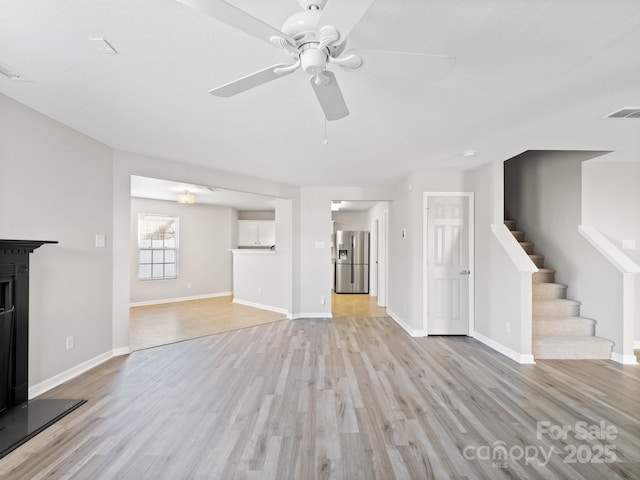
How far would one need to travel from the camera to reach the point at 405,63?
1.46 metres

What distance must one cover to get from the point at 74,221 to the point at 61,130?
34.6 inches

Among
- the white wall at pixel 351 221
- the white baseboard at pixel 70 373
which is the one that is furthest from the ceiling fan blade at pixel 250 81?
the white wall at pixel 351 221

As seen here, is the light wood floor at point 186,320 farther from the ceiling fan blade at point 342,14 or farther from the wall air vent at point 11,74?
the ceiling fan blade at point 342,14

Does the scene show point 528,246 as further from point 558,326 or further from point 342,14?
point 342,14

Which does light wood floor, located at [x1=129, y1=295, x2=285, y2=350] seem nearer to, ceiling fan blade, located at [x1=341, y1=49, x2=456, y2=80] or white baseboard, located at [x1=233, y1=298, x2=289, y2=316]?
white baseboard, located at [x1=233, y1=298, x2=289, y2=316]

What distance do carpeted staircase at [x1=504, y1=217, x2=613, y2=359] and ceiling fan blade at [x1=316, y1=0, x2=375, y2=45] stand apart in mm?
4065

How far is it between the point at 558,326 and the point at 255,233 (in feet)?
23.3

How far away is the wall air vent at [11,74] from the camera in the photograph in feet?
6.83

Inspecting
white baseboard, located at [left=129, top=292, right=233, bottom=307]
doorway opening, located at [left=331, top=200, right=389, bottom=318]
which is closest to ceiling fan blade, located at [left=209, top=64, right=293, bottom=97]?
doorway opening, located at [left=331, top=200, right=389, bottom=318]

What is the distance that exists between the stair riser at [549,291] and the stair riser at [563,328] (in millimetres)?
413

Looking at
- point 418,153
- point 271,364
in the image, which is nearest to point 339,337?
point 271,364

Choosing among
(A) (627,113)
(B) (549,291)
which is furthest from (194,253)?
(A) (627,113)

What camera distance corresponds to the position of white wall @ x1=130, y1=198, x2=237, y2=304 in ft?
23.4

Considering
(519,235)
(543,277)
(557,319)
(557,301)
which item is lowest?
(557,319)
